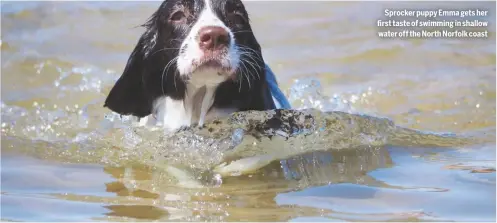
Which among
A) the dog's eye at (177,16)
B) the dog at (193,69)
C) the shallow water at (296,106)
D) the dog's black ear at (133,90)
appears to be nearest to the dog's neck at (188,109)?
the dog at (193,69)

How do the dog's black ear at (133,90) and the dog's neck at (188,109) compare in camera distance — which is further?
the dog's black ear at (133,90)

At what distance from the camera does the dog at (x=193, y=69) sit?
4.53 metres

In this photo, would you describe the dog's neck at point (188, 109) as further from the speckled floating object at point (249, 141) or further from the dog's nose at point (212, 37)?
the dog's nose at point (212, 37)

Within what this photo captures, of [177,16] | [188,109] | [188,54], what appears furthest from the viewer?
[188,109]

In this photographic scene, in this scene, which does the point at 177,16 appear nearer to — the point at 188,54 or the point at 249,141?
the point at 188,54

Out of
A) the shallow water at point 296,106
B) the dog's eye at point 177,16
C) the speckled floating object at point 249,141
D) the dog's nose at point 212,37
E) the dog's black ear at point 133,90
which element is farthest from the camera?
the dog's black ear at point 133,90

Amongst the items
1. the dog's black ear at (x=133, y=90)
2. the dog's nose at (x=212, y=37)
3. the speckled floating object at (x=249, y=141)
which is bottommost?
the speckled floating object at (x=249, y=141)

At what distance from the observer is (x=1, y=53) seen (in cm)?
913

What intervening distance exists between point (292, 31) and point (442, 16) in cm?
188

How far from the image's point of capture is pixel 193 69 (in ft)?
14.9

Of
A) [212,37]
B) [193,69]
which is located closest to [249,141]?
[193,69]

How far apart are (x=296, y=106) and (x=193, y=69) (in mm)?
3267

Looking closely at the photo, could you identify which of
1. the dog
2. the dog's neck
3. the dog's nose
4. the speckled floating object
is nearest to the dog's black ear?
the dog

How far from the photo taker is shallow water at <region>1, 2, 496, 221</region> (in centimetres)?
400
